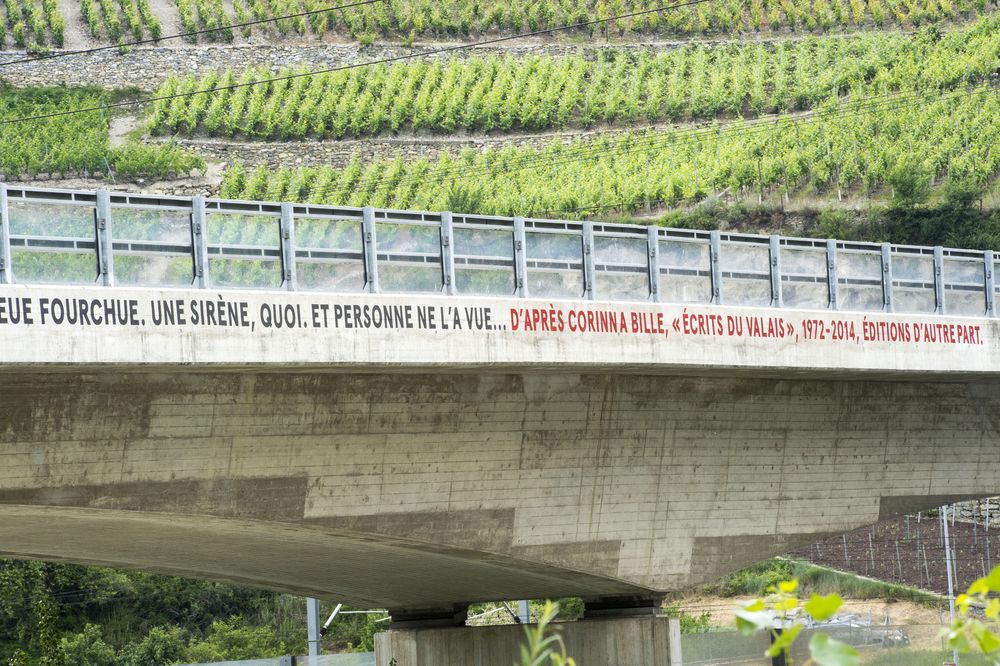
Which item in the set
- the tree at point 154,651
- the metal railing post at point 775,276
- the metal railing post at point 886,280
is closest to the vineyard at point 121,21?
the tree at point 154,651

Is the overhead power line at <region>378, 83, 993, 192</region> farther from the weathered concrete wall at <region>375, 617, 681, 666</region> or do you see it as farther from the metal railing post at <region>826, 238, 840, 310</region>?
the metal railing post at <region>826, 238, 840, 310</region>

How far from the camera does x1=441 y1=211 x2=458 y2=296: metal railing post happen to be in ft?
57.0

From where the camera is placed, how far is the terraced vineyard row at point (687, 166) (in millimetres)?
64875

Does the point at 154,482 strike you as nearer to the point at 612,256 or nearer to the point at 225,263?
the point at 225,263

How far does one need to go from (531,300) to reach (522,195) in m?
49.8

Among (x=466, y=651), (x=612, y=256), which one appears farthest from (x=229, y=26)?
(x=612, y=256)

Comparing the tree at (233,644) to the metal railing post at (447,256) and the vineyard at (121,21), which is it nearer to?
the metal railing post at (447,256)

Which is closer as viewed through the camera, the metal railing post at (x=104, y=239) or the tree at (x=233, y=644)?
the metal railing post at (x=104, y=239)

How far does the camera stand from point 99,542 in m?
20.3

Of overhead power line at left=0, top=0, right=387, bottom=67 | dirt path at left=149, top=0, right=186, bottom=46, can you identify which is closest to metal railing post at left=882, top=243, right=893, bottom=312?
overhead power line at left=0, top=0, right=387, bottom=67

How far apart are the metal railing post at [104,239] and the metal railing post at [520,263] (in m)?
5.09

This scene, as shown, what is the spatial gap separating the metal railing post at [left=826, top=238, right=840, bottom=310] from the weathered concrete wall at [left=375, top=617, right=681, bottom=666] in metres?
5.52

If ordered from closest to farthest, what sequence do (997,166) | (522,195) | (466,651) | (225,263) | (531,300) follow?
(225,263)
(531,300)
(466,651)
(997,166)
(522,195)

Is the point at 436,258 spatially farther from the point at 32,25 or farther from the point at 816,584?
the point at 32,25
